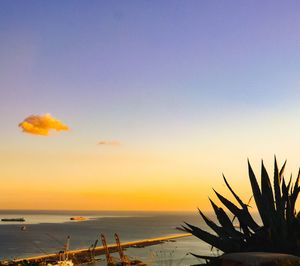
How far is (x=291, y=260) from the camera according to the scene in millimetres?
4633

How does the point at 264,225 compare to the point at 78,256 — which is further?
the point at 78,256

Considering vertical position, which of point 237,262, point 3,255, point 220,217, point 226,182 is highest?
point 226,182

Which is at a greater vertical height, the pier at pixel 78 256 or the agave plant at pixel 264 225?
the agave plant at pixel 264 225

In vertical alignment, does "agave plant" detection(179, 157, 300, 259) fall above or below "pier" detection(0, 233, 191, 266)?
above

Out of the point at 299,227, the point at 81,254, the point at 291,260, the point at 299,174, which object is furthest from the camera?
the point at 81,254

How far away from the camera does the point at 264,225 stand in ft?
22.1

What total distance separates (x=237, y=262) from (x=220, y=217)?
8.19 feet

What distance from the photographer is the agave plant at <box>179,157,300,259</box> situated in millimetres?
6559

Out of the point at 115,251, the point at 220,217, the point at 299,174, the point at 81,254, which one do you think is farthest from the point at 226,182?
the point at 115,251

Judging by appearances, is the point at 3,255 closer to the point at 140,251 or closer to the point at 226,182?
the point at 140,251

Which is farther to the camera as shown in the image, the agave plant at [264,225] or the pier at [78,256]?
the pier at [78,256]

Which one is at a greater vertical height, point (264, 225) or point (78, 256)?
point (264, 225)

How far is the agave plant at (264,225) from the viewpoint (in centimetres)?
656

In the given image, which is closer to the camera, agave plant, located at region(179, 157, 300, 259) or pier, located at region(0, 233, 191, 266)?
agave plant, located at region(179, 157, 300, 259)
